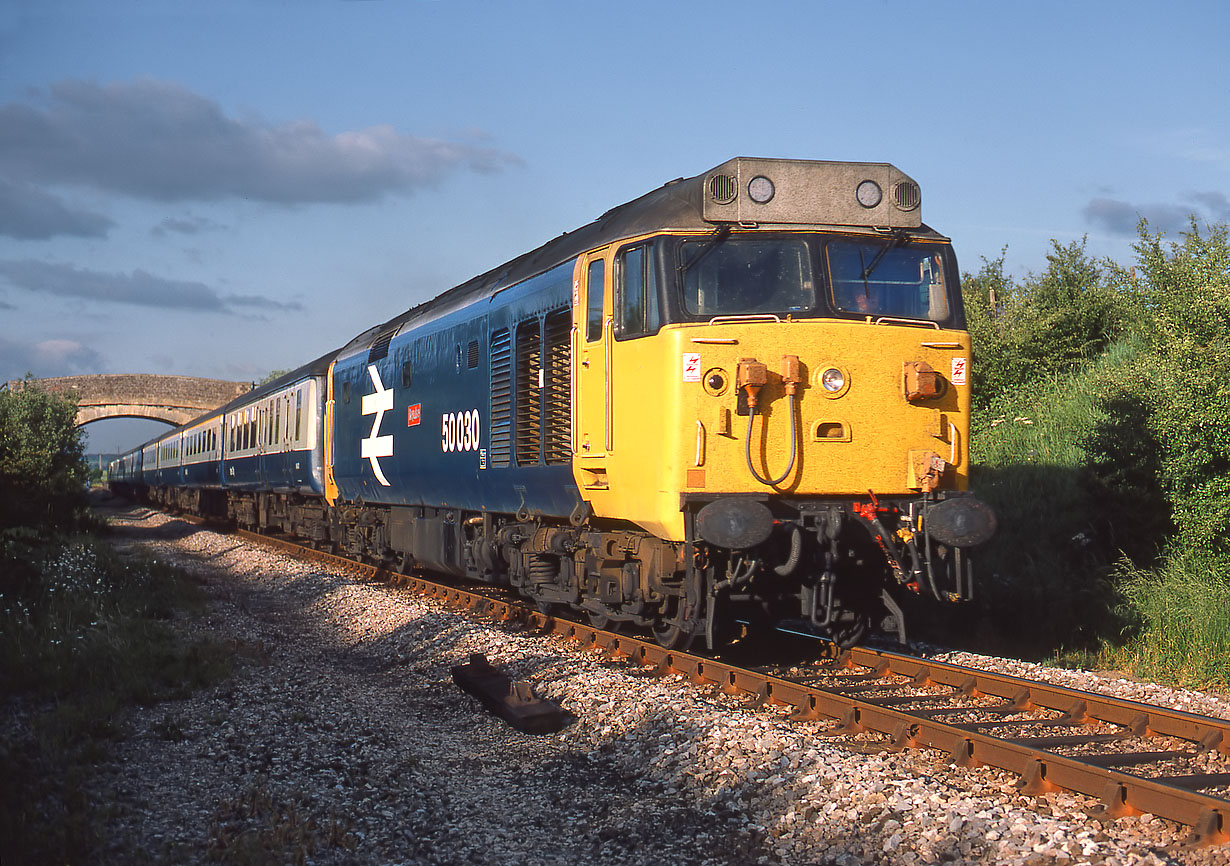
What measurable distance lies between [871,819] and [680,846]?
0.92m

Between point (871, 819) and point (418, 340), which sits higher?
point (418, 340)

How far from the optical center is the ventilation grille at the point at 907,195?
27.6 feet

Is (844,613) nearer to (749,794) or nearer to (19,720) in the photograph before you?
(749,794)

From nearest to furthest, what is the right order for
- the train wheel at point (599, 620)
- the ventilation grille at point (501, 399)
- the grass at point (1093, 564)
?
the train wheel at point (599, 620) → the grass at point (1093, 564) → the ventilation grille at point (501, 399)

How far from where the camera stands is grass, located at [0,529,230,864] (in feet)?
17.9

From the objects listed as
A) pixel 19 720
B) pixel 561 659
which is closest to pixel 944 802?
pixel 561 659

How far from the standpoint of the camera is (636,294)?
819cm

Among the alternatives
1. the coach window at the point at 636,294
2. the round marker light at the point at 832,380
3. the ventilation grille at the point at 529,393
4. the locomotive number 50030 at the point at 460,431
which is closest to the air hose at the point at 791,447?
the round marker light at the point at 832,380

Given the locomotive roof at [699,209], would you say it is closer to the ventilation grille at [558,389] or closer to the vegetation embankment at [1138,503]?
the ventilation grille at [558,389]

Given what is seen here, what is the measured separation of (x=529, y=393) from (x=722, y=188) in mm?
2987

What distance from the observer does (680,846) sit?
16.8 ft

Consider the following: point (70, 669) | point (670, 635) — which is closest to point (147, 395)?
point (70, 669)

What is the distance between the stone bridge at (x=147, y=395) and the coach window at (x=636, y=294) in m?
67.2

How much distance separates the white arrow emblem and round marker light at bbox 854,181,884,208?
26.8ft
